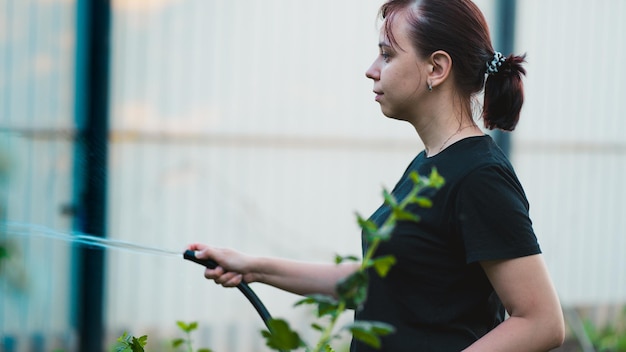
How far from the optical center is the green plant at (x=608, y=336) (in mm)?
4637

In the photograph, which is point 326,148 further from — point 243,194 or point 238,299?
point 238,299

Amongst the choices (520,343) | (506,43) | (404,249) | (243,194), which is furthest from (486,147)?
(506,43)

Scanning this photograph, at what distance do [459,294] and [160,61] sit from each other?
2.65 metres

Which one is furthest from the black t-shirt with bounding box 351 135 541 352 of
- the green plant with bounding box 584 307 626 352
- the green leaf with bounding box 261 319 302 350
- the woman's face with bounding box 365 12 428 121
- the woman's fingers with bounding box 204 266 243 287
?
the green plant with bounding box 584 307 626 352

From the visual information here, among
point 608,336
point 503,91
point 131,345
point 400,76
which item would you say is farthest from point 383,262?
point 608,336

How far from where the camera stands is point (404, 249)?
5.55 feet

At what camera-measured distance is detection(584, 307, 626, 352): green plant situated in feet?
15.2

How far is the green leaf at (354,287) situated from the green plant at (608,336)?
393 cm

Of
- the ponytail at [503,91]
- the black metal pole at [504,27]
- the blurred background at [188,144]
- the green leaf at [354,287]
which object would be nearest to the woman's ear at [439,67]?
the ponytail at [503,91]

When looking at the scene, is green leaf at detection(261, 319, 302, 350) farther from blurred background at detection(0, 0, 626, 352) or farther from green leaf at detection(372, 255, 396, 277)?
blurred background at detection(0, 0, 626, 352)

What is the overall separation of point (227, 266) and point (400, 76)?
1.70 ft

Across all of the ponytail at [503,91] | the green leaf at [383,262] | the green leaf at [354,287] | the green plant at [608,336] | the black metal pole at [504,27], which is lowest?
the green plant at [608,336]

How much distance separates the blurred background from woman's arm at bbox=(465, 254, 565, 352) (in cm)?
263

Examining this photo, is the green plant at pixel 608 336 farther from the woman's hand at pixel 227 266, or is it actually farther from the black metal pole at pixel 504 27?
the woman's hand at pixel 227 266
